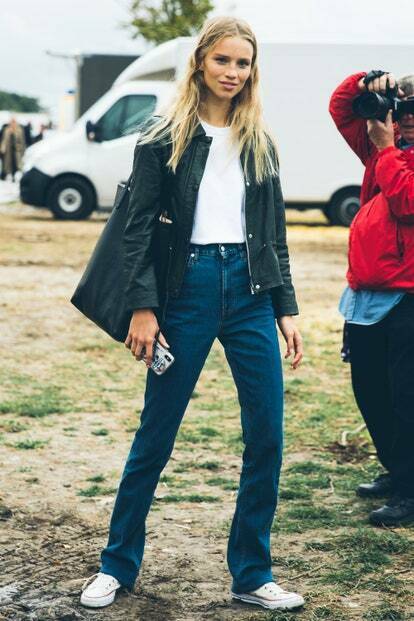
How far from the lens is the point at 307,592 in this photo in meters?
4.21

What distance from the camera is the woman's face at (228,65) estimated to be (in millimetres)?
3809

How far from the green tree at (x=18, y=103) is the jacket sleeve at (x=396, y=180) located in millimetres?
120691

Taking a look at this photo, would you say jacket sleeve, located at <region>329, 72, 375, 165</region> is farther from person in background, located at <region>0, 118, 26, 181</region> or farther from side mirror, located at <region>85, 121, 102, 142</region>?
person in background, located at <region>0, 118, 26, 181</region>

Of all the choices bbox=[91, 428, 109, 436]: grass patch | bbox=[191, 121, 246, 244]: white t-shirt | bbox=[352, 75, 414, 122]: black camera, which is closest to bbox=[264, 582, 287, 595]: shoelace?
bbox=[191, 121, 246, 244]: white t-shirt

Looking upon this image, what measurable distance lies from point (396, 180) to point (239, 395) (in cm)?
124

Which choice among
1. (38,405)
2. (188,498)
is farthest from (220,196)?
(38,405)

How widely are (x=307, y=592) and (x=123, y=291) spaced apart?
1.27 meters

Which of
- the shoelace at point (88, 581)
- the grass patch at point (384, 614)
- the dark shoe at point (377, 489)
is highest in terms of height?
the shoelace at point (88, 581)

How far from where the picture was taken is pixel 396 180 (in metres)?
4.68

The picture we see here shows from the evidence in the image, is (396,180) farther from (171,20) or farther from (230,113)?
(171,20)

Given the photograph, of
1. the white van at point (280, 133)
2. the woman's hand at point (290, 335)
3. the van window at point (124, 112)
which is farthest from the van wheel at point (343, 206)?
the woman's hand at point (290, 335)

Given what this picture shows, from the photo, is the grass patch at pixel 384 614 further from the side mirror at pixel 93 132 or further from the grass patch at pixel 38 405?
the side mirror at pixel 93 132

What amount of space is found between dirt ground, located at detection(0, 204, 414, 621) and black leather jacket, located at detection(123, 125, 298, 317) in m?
1.09

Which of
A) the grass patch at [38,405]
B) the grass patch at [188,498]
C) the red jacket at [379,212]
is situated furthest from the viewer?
the grass patch at [38,405]
